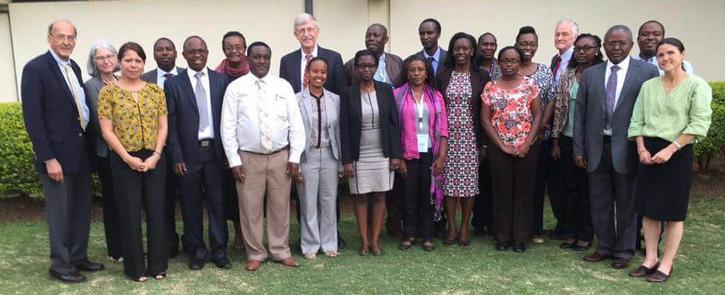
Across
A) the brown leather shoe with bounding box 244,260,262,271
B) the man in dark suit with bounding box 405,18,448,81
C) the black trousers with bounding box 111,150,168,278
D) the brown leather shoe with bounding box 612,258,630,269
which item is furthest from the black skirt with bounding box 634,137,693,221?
the black trousers with bounding box 111,150,168,278

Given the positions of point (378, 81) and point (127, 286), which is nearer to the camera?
point (127, 286)

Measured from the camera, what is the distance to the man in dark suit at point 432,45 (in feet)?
20.1

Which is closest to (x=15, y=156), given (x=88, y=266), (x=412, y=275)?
(x=88, y=266)

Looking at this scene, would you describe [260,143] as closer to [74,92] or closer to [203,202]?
[203,202]

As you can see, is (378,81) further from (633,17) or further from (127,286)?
(633,17)

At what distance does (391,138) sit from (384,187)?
440 mm

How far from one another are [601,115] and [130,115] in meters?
3.75

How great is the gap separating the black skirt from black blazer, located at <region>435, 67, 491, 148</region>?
4.69ft

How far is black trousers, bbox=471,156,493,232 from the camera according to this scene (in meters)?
6.08

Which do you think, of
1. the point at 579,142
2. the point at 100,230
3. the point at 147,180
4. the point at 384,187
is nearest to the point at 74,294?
the point at 147,180

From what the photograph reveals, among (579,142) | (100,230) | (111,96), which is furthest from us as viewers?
(100,230)

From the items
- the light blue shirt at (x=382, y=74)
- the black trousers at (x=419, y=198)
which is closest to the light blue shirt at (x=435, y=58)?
the light blue shirt at (x=382, y=74)

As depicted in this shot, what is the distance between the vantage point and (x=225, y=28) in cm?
858

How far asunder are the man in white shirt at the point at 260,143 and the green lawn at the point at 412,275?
1.25ft
